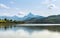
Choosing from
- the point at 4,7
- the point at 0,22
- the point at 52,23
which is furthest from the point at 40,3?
the point at 0,22

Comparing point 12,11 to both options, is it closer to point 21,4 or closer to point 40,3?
point 21,4

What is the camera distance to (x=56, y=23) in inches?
486

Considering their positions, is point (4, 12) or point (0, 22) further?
point (0, 22)

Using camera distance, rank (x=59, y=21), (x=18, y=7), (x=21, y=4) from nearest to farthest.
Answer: (x=21, y=4) → (x=18, y=7) → (x=59, y=21)

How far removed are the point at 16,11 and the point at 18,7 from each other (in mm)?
586

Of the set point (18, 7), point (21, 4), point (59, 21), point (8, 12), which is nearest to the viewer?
point (21, 4)

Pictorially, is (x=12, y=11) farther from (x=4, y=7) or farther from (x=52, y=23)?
(x=52, y=23)

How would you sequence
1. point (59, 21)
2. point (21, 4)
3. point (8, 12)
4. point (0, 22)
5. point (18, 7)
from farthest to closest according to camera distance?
point (0, 22)
point (59, 21)
point (8, 12)
point (18, 7)
point (21, 4)

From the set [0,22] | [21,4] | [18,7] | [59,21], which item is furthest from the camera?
[0,22]

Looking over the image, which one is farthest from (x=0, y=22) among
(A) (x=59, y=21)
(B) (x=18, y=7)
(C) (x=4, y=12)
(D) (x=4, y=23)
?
(A) (x=59, y=21)

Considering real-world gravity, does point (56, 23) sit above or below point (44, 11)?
below

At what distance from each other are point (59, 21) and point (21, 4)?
16.7 ft

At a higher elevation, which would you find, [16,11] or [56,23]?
[16,11]

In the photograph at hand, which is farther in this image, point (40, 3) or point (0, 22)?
point (0, 22)
